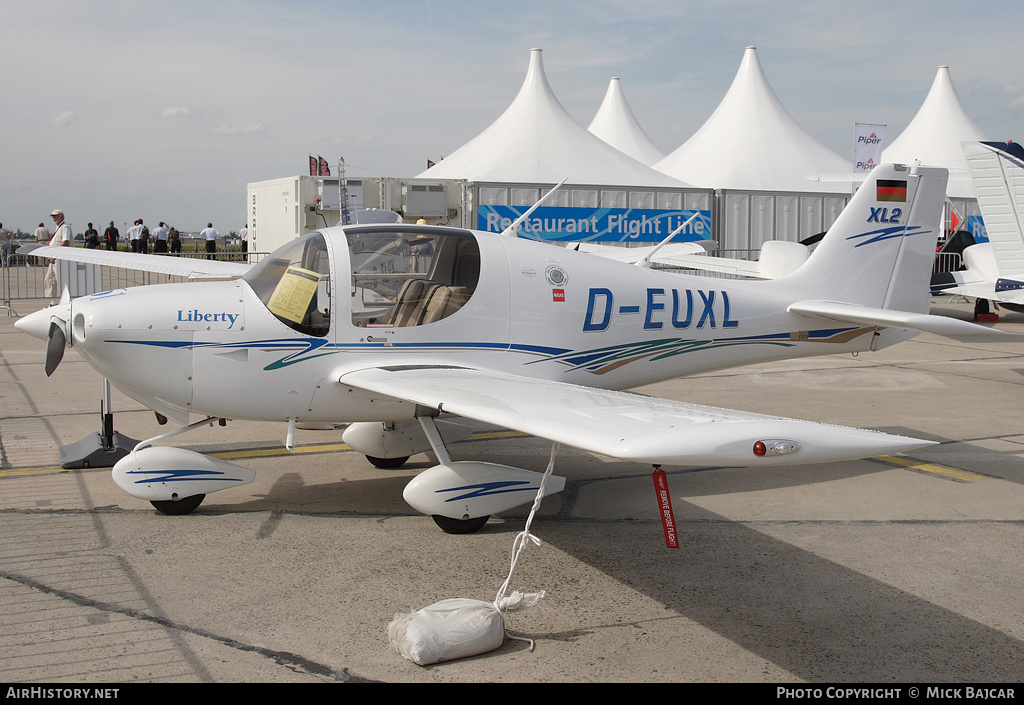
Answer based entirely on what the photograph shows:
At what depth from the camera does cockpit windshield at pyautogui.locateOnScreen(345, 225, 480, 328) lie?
5.61 m

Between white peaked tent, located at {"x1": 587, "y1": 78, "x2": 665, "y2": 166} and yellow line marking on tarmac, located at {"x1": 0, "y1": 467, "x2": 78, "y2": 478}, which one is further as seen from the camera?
white peaked tent, located at {"x1": 587, "y1": 78, "x2": 665, "y2": 166}

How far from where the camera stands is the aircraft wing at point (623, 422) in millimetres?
3205

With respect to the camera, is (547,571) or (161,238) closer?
(547,571)

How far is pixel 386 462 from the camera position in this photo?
21.9 feet

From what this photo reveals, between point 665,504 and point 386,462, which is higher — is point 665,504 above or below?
above

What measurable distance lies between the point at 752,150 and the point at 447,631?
27.2 m

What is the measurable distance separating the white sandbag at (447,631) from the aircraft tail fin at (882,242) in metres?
4.66

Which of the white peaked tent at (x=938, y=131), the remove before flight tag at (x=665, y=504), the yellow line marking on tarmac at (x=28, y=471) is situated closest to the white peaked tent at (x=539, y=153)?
the white peaked tent at (x=938, y=131)

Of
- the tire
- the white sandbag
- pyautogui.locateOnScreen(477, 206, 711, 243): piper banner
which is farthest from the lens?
pyautogui.locateOnScreen(477, 206, 711, 243): piper banner

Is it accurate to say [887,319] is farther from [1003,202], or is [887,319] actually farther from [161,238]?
[161,238]

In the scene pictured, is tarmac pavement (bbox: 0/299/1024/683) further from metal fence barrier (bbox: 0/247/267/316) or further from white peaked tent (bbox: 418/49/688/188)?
white peaked tent (bbox: 418/49/688/188)

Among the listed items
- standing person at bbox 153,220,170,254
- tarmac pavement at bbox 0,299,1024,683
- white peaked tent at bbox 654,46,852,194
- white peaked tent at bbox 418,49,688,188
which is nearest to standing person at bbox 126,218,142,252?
standing person at bbox 153,220,170,254

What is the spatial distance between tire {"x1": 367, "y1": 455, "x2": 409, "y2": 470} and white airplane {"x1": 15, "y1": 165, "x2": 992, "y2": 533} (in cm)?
2

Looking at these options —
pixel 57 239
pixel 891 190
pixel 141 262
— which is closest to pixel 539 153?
pixel 57 239
